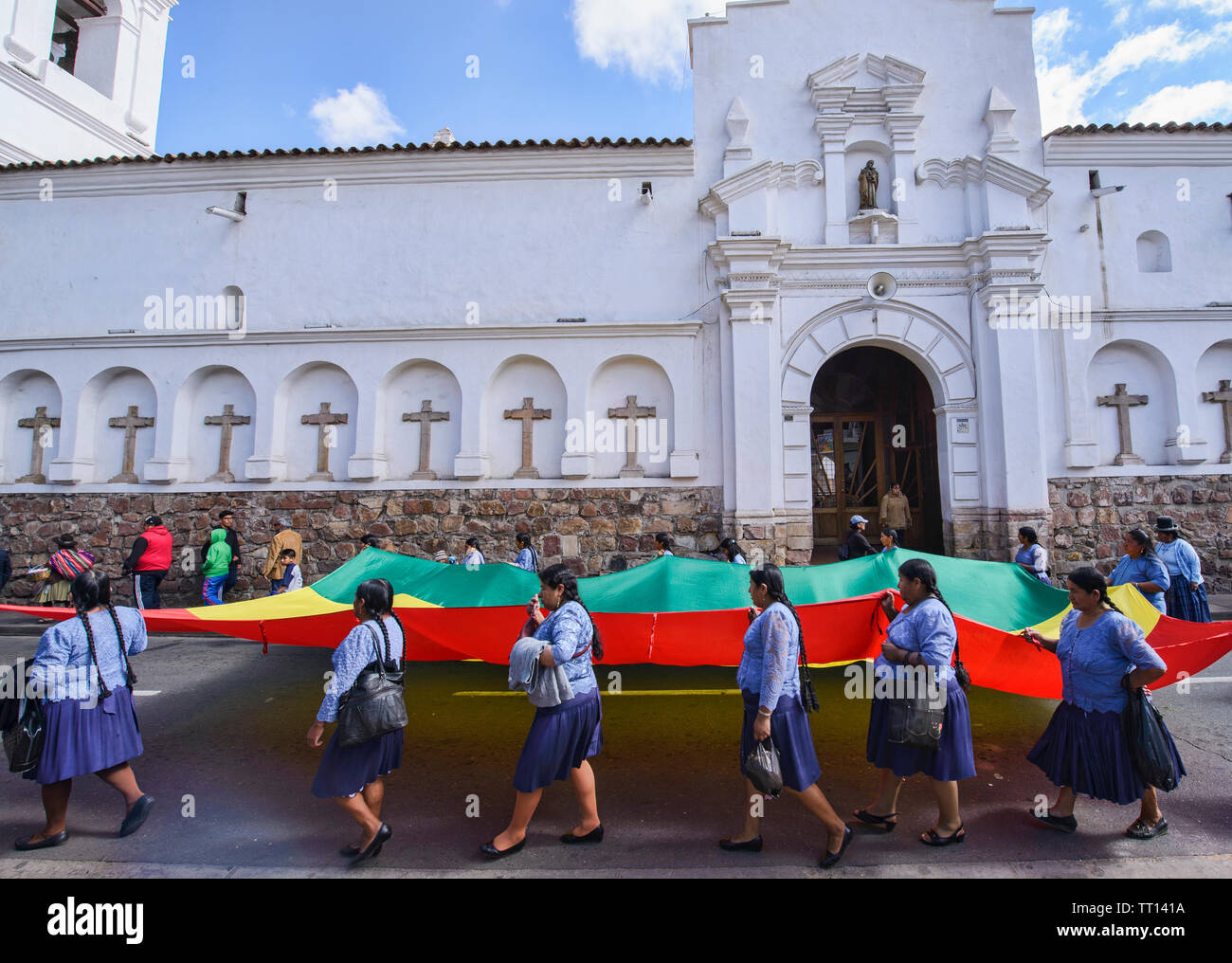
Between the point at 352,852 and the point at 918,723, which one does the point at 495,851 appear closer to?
the point at 352,852

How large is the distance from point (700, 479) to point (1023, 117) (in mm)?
9222

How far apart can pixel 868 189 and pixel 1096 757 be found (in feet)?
34.5

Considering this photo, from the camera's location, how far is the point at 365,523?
1155cm

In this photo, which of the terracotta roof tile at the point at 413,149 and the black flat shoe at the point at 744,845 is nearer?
the black flat shoe at the point at 744,845

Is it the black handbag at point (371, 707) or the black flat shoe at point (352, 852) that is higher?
the black handbag at point (371, 707)

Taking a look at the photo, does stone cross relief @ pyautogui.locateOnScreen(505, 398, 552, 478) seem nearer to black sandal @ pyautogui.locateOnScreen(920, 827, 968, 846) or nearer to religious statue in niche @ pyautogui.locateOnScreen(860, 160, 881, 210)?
religious statue in niche @ pyautogui.locateOnScreen(860, 160, 881, 210)

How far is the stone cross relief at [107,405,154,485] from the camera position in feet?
39.8

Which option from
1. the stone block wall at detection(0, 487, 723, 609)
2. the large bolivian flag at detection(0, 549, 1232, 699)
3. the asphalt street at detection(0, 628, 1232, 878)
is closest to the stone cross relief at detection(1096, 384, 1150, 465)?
the asphalt street at detection(0, 628, 1232, 878)

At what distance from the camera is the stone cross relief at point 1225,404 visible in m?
11.3

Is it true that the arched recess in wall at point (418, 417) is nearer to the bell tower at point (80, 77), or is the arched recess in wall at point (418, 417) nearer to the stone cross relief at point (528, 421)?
the stone cross relief at point (528, 421)

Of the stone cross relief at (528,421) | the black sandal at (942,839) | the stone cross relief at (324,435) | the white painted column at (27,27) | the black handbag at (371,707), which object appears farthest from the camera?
the white painted column at (27,27)

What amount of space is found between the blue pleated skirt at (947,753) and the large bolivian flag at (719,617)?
1.19 m

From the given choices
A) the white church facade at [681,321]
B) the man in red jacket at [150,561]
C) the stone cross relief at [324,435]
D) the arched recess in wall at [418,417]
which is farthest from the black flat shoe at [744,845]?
the stone cross relief at [324,435]

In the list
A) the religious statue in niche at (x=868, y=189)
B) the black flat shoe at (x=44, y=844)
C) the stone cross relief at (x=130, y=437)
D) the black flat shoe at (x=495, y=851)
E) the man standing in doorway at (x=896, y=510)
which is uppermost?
the religious statue in niche at (x=868, y=189)
